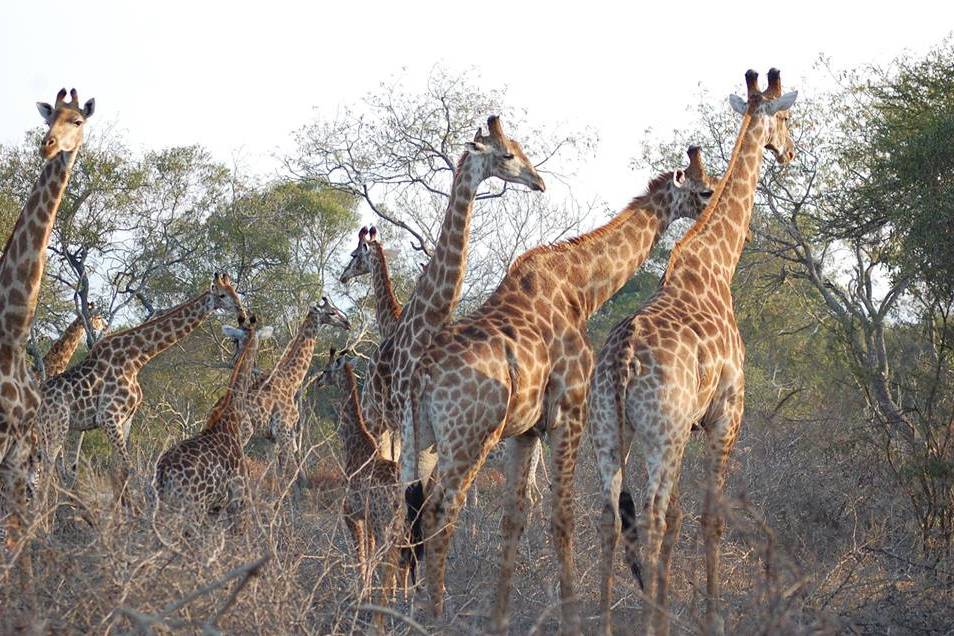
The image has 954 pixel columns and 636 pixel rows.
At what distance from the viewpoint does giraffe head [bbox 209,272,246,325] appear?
10.5 metres

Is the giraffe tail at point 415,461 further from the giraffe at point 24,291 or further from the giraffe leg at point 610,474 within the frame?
the giraffe at point 24,291

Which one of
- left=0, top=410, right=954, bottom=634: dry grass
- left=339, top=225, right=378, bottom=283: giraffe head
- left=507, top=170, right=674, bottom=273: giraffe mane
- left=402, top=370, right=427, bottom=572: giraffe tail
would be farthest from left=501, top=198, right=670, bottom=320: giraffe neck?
left=339, top=225, right=378, bottom=283: giraffe head

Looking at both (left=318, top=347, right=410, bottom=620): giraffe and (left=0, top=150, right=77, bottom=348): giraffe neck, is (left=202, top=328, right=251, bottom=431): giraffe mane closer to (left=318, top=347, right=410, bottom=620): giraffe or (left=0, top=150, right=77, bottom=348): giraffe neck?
(left=318, top=347, right=410, bottom=620): giraffe

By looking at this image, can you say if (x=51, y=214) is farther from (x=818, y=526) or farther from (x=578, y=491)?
(x=818, y=526)

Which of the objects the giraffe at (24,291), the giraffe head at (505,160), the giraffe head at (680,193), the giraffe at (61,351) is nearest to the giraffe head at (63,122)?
the giraffe at (24,291)

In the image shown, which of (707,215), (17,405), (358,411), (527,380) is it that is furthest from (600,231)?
(17,405)

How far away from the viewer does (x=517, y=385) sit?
603 cm

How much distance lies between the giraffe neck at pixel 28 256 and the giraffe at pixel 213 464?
4.80 ft

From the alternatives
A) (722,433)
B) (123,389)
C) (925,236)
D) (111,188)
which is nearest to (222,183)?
(111,188)

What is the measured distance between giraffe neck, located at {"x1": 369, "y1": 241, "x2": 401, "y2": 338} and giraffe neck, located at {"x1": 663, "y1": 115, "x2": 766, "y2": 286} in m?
2.20

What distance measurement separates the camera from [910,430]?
920 centimetres

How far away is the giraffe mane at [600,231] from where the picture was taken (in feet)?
21.8

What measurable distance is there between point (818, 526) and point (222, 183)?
1251 cm

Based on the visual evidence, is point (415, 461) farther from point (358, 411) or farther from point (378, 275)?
point (378, 275)
